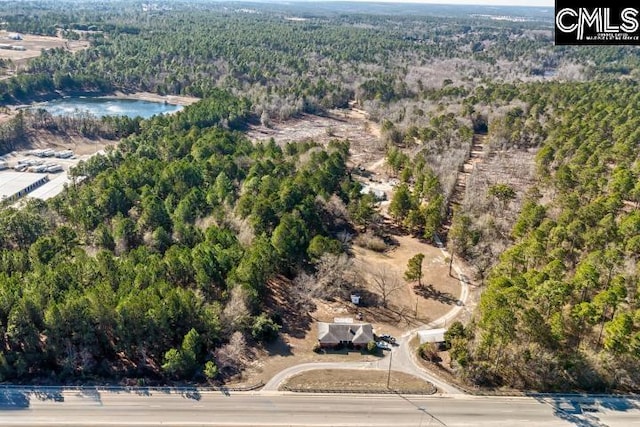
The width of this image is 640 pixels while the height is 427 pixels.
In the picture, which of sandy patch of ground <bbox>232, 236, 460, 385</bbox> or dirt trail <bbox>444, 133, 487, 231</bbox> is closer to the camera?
sandy patch of ground <bbox>232, 236, 460, 385</bbox>

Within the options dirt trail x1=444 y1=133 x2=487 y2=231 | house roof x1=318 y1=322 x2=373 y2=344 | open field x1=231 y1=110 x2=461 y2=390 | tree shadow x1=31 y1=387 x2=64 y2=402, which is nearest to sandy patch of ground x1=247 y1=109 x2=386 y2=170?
dirt trail x1=444 y1=133 x2=487 y2=231

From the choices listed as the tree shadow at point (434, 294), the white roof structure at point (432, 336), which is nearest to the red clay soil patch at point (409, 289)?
the tree shadow at point (434, 294)

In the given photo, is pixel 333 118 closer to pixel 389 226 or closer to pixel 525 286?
pixel 389 226

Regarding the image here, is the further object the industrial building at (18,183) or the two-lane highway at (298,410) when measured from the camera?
the industrial building at (18,183)

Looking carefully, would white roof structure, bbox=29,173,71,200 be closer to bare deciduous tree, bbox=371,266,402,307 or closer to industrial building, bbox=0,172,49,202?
industrial building, bbox=0,172,49,202

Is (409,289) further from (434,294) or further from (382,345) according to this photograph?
(382,345)

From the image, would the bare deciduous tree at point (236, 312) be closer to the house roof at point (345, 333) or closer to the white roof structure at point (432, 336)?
the house roof at point (345, 333)

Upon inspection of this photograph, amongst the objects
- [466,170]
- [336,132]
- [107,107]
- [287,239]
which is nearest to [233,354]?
[287,239]
